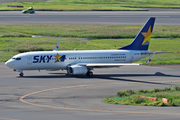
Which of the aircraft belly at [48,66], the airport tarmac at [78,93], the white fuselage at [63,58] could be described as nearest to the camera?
the airport tarmac at [78,93]

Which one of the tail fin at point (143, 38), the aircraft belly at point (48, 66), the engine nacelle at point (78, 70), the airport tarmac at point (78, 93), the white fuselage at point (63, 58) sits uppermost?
the tail fin at point (143, 38)

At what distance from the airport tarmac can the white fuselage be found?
5.86 feet

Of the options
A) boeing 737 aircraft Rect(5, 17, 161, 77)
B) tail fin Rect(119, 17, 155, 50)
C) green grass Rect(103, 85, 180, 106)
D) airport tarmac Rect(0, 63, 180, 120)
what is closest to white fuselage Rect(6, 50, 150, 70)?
boeing 737 aircraft Rect(5, 17, 161, 77)

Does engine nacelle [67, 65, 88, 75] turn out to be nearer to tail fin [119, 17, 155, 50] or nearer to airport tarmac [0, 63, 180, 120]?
airport tarmac [0, 63, 180, 120]

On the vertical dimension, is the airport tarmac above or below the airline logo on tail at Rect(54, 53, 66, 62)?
below

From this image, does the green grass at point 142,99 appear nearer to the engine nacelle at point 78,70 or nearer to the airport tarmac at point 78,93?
the airport tarmac at point 78,93

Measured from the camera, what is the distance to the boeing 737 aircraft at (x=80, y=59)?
52.5m

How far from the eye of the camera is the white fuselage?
52.4 meters

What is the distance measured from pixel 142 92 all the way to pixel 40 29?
6745cm

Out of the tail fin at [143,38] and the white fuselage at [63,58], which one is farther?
the tail fin at [143,38]

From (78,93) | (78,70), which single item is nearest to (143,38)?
(78,70)

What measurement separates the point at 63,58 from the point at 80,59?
277cm

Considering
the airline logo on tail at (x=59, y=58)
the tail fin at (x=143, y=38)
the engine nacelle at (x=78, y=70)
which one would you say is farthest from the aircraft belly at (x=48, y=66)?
the tail fin at (x=143, y=38)

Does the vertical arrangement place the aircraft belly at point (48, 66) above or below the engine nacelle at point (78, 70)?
above
